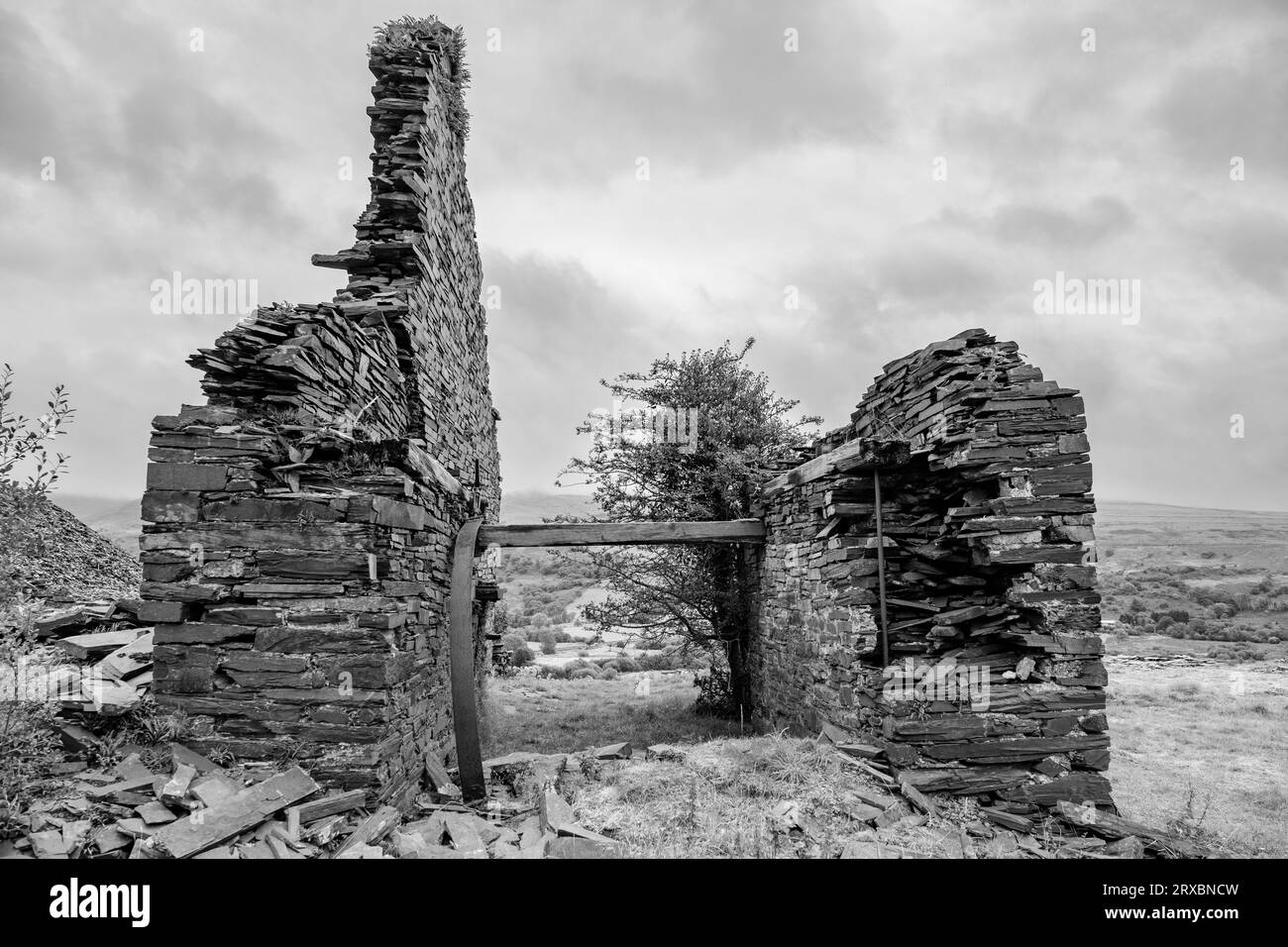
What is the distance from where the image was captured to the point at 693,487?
41.5 feet

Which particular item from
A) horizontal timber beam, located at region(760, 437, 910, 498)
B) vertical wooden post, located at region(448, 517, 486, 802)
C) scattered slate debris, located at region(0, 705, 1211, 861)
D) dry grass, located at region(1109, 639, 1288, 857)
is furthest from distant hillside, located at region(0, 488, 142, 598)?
dry grass, located at region(1109, 639, 1288, 857)

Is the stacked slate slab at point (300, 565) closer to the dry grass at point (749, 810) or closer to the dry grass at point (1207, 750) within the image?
the dry grass at point (749, 810)

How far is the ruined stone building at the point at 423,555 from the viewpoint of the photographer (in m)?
4.96

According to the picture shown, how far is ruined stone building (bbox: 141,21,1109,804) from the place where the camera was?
4.96 metres

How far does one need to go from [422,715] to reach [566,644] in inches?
738

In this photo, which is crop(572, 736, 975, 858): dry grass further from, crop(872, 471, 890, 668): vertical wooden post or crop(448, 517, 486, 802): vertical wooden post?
crop(872, 471, 890, 668): vertical wooden post

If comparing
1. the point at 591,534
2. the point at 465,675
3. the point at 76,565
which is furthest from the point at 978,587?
the point at 76,565

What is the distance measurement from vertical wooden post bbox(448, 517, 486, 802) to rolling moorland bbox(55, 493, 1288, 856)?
13.6 feet

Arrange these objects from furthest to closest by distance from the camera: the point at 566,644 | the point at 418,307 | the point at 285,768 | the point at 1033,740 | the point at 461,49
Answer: the point at 566,644 < the point at 461,49 < the point at 418,307 < the point at 1033,740 < the point at 285,768

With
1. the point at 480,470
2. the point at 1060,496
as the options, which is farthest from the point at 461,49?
the point at 1060,496

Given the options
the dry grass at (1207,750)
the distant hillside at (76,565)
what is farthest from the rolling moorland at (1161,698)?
the distant hillside at (76,565)

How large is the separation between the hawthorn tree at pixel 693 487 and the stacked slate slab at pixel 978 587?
14.7 ft

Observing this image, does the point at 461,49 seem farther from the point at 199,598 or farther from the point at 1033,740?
the point at 1033,740

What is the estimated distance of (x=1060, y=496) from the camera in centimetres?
608
